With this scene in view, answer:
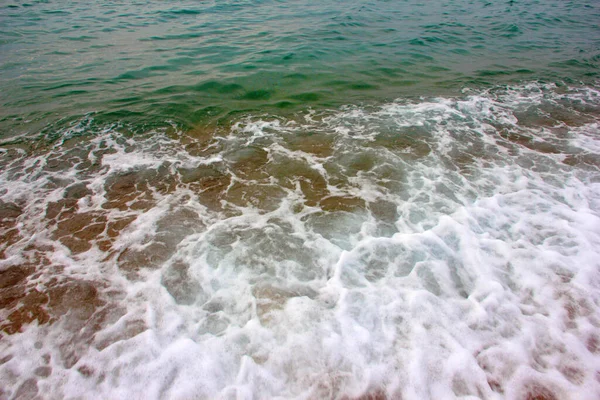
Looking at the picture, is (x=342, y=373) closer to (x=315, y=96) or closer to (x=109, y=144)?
(x=109, y=144)

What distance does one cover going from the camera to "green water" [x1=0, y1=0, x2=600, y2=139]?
947 centimetres

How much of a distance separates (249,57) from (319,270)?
12083mm

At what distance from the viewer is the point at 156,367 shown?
126 inches

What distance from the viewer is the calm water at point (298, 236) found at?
10.5 ft

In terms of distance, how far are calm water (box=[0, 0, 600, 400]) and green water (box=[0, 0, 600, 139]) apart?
182 millimetres

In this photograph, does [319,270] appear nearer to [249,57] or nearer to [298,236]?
[298,236]

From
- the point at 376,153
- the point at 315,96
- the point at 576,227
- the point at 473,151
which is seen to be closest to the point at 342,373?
the point at 576,227

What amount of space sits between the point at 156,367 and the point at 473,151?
7.33 meters

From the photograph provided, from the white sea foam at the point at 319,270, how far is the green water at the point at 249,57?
283cm

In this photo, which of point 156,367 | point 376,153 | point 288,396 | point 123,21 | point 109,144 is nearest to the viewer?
point 288,396

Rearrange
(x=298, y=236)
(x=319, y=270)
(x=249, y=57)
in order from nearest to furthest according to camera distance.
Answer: (x=319, y=270) < (x=298, y=236) < (x=249, y=57)

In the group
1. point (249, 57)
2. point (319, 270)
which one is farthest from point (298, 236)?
point (249, 57)

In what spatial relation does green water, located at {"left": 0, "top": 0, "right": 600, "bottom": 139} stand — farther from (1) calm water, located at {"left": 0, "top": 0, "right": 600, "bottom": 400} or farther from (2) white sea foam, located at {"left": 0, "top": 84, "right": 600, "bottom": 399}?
(2) white sea foam, located at {"left": 0, "top": 84, "right": 600, "bottom": 399}

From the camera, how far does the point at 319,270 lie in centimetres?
423
